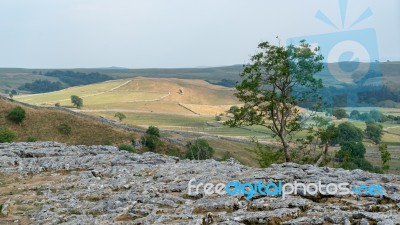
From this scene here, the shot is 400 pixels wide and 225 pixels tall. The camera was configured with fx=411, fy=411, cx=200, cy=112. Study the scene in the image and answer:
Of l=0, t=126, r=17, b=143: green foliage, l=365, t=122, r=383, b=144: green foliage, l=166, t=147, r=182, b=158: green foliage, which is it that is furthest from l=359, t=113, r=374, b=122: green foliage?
l=0, t=126, r=17, b=143: green foliage

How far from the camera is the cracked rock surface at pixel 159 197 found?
15.0 metres

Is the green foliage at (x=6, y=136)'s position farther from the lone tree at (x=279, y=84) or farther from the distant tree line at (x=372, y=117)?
the distant tree line at (x=372, y=117)

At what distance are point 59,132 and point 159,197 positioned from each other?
7443cm

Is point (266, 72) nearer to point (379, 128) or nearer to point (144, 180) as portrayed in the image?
point (144, 180)

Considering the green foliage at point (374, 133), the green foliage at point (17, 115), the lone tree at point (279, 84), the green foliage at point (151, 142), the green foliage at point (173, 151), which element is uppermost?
the lone tree at point (279, 84)

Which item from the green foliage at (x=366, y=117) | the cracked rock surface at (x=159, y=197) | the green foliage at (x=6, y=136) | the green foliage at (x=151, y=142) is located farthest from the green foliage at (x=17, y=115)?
the green foliage at (x=366, y=117)

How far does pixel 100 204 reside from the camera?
1928 centimetres

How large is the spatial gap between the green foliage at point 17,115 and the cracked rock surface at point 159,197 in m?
62.3

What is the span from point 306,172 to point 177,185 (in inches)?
266

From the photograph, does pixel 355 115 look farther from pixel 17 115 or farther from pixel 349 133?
pixel 17 115

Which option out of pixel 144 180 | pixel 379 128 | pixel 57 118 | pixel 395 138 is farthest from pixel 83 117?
pixel 395 138

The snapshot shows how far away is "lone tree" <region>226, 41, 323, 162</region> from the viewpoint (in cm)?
3831

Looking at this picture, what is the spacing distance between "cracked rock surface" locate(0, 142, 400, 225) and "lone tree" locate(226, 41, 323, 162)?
12.7m

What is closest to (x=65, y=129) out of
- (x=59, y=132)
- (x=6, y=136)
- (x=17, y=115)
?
(x=59, y=132)
